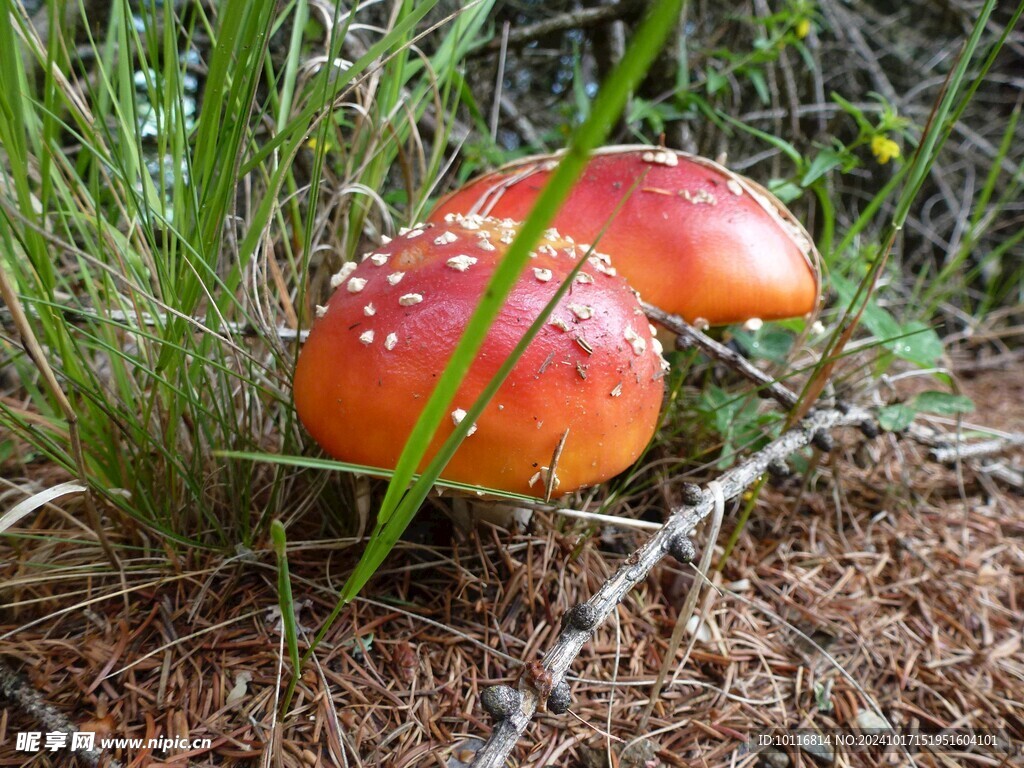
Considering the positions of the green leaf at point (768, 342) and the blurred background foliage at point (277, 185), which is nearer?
the blurred background foliage at point (277, 185)

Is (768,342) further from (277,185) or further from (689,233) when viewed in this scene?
(277,185)

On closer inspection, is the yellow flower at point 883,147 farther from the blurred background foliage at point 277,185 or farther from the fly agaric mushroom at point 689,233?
the fly agaric mushroom at point 689,233

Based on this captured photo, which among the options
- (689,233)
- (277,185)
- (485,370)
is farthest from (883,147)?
(277,185)

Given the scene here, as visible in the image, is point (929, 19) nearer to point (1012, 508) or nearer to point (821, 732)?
point (1012, 508)

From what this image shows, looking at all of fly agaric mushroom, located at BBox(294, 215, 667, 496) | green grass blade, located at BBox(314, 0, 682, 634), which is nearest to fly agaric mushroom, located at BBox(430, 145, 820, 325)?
fly agaric mushroom, located at BBox(294, 215, 667, 496)

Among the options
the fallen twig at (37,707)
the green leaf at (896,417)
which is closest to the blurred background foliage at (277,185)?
the green leaf at (896,417)

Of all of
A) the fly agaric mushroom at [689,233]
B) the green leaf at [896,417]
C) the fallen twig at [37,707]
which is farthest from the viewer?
the green leaf at [896,417]
